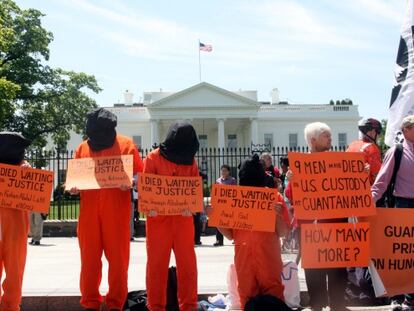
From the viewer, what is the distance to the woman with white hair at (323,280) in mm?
5199

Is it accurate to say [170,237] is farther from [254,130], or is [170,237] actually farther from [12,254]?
[254,130]

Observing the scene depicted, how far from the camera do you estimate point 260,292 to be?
5180mm

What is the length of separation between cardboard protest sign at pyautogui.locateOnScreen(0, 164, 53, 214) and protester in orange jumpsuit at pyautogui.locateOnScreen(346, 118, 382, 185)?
3.19m

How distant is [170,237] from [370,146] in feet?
8.06

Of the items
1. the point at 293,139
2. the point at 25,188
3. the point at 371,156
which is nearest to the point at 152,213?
the point at 25,188

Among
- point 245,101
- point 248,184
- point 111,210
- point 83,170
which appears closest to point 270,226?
point 248,184

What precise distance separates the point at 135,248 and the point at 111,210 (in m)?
6.96

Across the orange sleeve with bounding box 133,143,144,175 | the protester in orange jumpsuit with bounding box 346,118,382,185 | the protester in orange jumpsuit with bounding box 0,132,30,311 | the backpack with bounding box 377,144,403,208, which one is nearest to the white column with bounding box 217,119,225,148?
the protester in orange jumpsuit with bounding box 346,118,382,185

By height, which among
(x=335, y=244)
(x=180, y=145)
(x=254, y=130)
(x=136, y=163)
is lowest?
(x=335, y=244)

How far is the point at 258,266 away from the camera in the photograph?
5.17m

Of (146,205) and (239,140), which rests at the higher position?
(239,140)

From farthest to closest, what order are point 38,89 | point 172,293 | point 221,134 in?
1. point 221,134
2. point 38,89
3. point 172,293

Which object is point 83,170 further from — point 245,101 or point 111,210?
point 245,101

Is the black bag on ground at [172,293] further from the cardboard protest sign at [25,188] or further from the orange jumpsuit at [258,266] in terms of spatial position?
the cardboard protest sign at [25,188]
